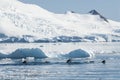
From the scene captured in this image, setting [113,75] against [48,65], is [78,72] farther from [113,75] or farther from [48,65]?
[48,65]

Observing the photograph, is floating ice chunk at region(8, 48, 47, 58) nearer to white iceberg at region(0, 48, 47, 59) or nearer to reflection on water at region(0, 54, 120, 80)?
white iceberg at region(0, 48, 47, 59)

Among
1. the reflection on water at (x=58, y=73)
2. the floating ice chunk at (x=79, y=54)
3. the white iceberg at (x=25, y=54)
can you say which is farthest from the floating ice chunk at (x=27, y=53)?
the reflection on water at (x=58, y=73)

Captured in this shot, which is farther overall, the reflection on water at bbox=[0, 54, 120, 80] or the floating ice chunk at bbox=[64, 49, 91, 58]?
the floating ice chunk at bbox=[64, 49, 91, 58]

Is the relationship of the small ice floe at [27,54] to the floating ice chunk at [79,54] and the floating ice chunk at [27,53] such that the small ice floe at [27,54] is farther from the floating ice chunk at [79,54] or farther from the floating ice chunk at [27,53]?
the floating ice chunk at [79,54]

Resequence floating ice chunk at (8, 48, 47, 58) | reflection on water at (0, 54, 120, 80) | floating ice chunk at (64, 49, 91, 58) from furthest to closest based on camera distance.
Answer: floating ice chunk at (64, 49, 91, 58) → floating ice chunk at (8, 48, 47, 58) → reflection on water at (0, 54, 120, 80)

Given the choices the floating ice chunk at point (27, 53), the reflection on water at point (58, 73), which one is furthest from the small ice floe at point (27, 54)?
the reflection on water at point (58, 73)

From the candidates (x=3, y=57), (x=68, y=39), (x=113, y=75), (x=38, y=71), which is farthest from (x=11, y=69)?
(x=68, y=39)

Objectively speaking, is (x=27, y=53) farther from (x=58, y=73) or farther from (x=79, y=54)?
(x=58, y=73)

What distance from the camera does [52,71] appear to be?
4406 cm

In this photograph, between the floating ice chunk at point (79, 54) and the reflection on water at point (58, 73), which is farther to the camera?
the floating ice chunk at point (79, 54)

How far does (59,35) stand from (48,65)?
5731 inches

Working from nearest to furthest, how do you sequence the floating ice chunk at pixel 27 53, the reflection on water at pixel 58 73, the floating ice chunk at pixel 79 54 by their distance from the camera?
1. the reflection on water at pixel 58 73
2. the floating ice chunk at pixel 27 53
3. the floating ice chunk at pixel 79 54

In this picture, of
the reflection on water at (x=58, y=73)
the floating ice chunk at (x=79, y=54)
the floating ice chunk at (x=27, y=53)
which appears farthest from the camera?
the floating ice chunk at (x=79, y=54)

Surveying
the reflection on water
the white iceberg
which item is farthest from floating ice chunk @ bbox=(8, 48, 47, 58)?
the reflection on water
